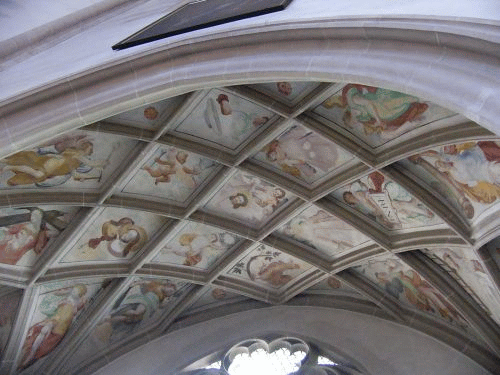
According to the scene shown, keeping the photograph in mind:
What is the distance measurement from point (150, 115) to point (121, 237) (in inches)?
114

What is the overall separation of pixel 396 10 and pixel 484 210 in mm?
5095

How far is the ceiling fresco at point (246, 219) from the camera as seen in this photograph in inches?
412

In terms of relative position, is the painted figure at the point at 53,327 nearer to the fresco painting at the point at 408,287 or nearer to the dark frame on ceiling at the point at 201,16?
the fresco painting at the point at 408,287

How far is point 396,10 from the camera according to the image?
6172 mm

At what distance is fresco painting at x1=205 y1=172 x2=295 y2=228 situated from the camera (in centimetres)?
1223

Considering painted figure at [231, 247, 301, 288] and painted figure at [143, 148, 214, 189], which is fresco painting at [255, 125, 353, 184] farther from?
painted figure at [231, 247, 301, 288]

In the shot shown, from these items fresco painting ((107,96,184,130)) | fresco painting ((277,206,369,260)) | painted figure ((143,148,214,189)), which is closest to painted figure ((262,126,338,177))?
fresco painting ((277,206,369,260))

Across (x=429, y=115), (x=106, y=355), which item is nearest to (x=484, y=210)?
(x=429, y=115)

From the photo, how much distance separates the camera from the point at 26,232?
12039mm

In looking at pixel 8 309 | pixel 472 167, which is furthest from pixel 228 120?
pixel 8 309

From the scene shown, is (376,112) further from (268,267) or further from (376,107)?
(268,267)

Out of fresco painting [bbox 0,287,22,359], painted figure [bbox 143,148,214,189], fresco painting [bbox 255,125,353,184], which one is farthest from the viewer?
fresco painting [bbox 0,287,22,359]

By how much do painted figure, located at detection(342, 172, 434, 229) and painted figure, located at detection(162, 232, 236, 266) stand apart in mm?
2446

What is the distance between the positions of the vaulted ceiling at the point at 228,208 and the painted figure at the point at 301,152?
3 centimetres
